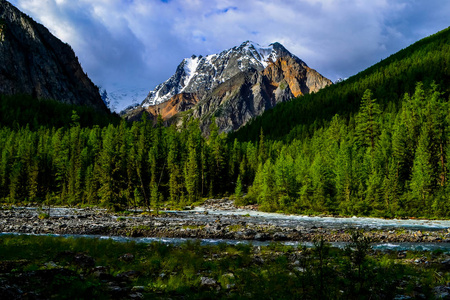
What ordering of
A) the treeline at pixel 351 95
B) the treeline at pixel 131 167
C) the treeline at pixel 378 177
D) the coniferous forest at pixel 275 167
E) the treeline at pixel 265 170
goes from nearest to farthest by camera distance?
the treeline at pixel 378 177, the treeline at pixel 265 170, the coniferous forest at pixel 275 167, the treeline at pixel 131 167, the treeline at pixel 351 95

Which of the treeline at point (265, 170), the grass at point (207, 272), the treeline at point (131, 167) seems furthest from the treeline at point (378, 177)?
the grass at point (207, 272)

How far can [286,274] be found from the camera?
1367 centimetres

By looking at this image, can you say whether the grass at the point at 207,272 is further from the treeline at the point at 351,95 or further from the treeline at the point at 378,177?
the treeline at the point at 351,95

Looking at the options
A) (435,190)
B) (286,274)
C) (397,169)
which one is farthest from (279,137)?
(286,274)

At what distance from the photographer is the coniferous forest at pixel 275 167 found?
2019 inches

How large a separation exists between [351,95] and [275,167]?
10995cm

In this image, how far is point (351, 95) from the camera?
155375 mm

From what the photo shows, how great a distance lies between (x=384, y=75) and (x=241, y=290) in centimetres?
17982

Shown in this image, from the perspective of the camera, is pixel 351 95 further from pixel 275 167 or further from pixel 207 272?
pixel 207 272

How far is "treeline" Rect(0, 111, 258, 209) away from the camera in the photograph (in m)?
76.3

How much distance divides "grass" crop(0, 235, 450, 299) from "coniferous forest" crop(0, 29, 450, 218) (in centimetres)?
3159

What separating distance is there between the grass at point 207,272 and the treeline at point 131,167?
50.2 metres

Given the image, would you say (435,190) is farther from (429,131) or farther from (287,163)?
(287,163)

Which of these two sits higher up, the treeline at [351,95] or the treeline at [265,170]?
the treeline at [351,95]
